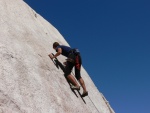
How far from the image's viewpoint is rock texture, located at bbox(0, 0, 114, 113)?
7160mm

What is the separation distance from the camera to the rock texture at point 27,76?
23.5 ft

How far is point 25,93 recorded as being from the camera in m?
7.46

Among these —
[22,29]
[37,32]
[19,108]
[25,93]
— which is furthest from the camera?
[37,32]

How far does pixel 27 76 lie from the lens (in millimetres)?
8164

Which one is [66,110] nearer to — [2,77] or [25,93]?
[25,93]

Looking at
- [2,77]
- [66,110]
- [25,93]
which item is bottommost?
[66,110]

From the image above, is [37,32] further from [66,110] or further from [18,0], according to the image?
[66,110]

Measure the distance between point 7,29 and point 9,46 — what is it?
44.2 inches

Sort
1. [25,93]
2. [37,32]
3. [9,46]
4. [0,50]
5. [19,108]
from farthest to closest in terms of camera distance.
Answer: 1. [37,32]
2. [9,46]
3. [0,50]
4. [25,93]
5. [19,108]

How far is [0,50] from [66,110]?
2672 millimetres

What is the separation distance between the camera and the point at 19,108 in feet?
22.4

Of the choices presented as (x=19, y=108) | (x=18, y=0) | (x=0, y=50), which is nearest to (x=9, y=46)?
(x=0, y=50)

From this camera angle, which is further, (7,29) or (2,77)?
(7,29)

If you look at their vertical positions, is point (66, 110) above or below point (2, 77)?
below
